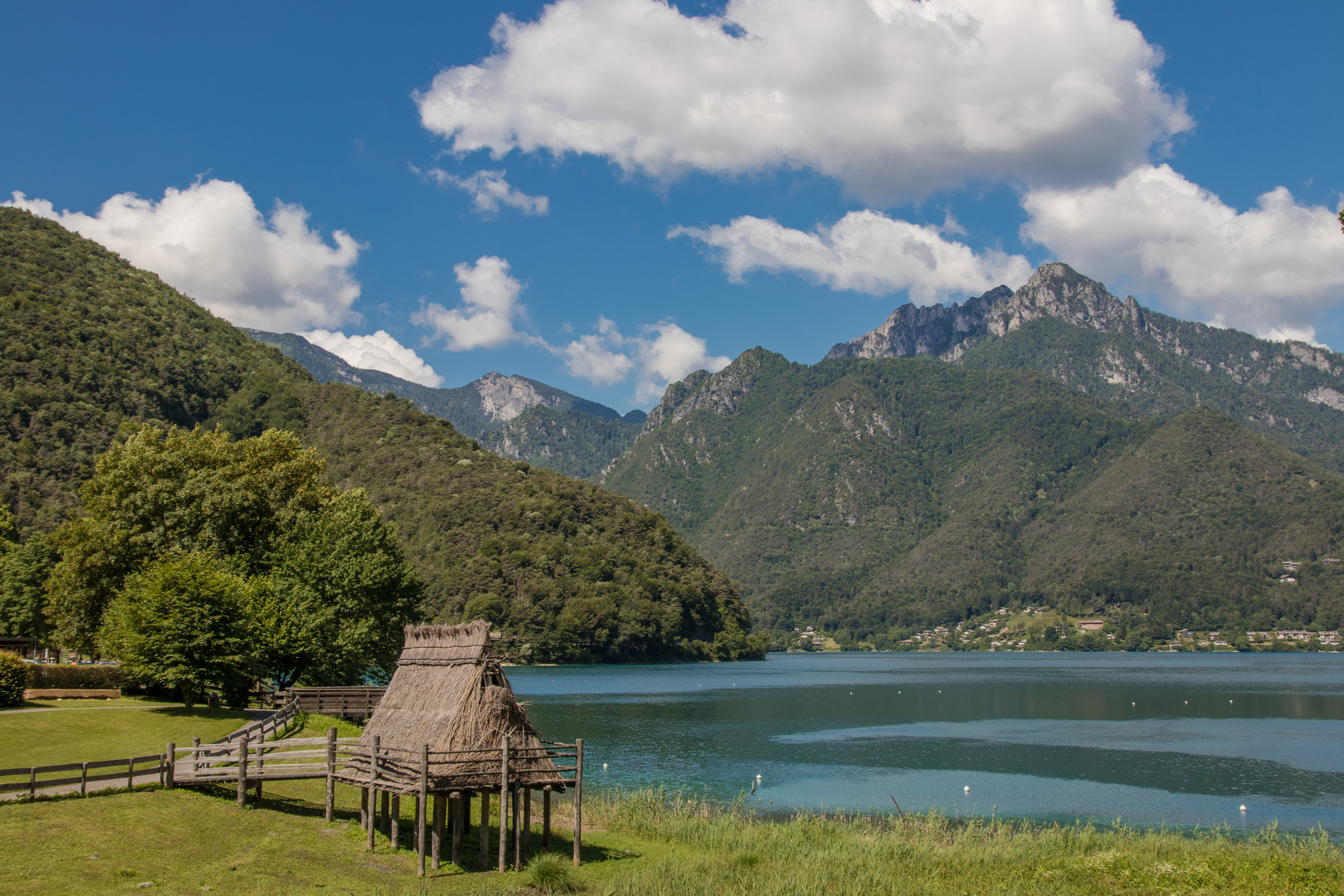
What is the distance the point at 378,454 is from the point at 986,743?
12692cm

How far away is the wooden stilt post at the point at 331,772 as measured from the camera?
2552 cm

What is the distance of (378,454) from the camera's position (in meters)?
162

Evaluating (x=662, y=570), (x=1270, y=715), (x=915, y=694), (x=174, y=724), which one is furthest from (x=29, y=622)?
(x=662, y=570)

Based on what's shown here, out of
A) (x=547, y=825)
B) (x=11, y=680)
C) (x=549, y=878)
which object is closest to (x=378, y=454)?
(x=11, y=680)

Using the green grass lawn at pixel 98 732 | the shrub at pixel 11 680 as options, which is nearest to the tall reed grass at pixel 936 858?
the green grass lawn at pixel 98 732

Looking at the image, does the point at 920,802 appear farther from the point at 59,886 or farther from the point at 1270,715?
the point at 1270,715

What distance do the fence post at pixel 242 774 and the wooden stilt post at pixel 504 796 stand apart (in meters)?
7.51

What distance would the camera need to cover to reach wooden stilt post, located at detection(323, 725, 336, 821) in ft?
83.7

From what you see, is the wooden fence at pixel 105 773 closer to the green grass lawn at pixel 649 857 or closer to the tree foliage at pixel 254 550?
the green grass lawn at pixel 649 857

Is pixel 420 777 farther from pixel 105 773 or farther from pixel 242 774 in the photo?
pixel 105 773

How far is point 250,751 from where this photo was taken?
2553 cm

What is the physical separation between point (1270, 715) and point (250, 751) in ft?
258

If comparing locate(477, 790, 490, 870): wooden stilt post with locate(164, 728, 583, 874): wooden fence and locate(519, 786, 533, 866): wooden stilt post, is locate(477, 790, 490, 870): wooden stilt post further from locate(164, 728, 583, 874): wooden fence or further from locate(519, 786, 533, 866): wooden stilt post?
locate(519, 786, 533, 866): wooden stilt post

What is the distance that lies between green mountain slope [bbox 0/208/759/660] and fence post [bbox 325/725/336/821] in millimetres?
90930
